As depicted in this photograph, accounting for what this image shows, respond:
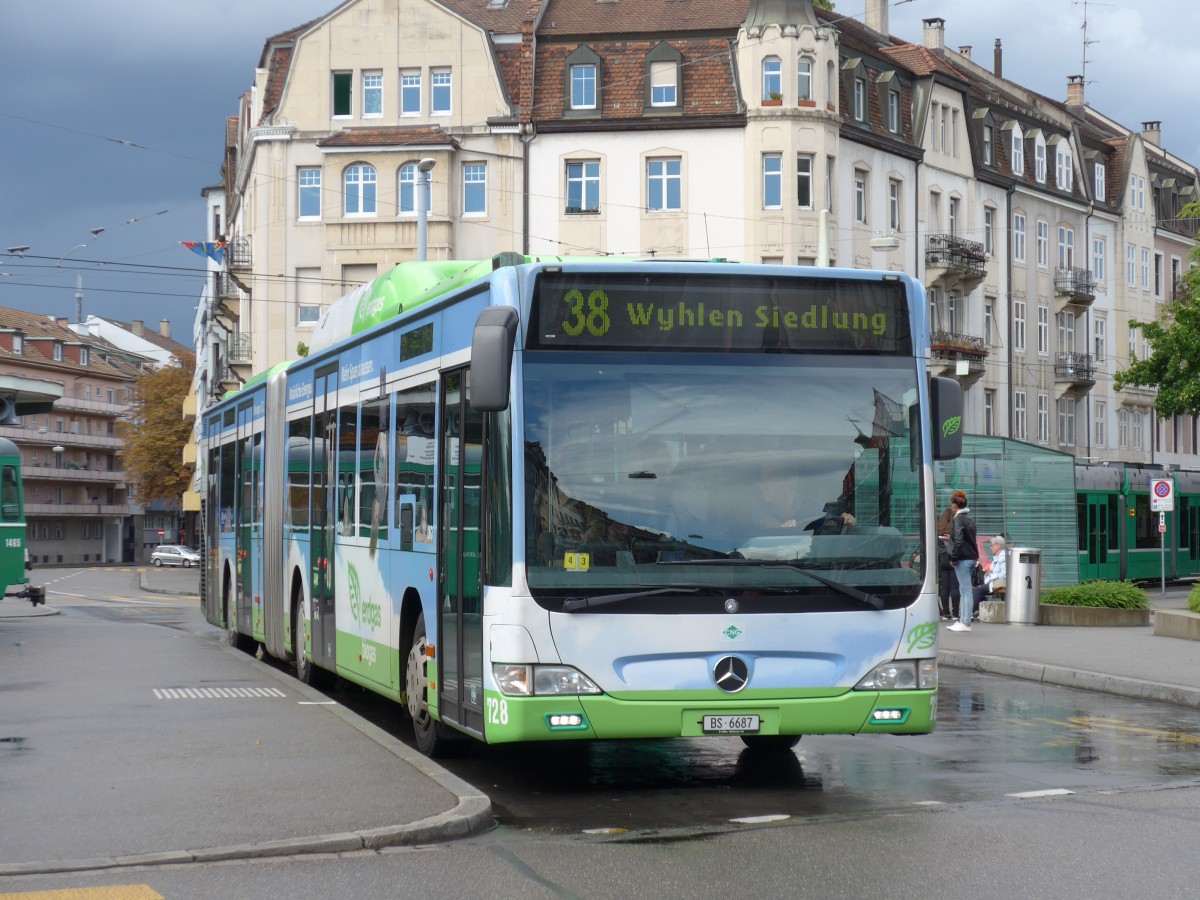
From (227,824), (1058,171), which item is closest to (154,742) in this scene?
(227,824)

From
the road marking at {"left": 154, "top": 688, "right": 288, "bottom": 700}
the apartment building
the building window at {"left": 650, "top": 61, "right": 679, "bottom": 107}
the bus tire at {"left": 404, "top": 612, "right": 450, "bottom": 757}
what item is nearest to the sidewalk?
the bus tire at {"left": 404, "top": 612, "right": 450, "bottom": 757}

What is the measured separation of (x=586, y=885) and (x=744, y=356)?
353 cm

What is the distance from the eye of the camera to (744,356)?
10047 millimetres

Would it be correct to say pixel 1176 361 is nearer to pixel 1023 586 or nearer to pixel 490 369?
pixel 1023 586

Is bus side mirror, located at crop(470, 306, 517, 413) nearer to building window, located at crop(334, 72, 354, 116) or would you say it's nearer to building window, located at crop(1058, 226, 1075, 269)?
building window, located at crop(334, 72, 354, 116)

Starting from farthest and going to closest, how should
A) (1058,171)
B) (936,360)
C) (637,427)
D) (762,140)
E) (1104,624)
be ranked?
(1058,171) < (936,360) < (762,140) < (1104,624) < (637,427)

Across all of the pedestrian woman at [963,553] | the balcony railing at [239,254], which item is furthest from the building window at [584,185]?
the pedestrian woman at [963,553]

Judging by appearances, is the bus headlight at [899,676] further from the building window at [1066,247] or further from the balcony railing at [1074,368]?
the building window at [1066,247]

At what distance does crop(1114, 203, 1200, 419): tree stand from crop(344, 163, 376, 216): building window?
2098 centimetres

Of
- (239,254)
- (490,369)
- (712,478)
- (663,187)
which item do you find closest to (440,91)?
(663,187)

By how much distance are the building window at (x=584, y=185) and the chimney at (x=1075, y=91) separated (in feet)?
112

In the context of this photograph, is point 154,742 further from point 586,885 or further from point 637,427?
point 586,885

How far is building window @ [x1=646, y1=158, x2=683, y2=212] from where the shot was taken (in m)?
50.8

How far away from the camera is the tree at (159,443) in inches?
3824
